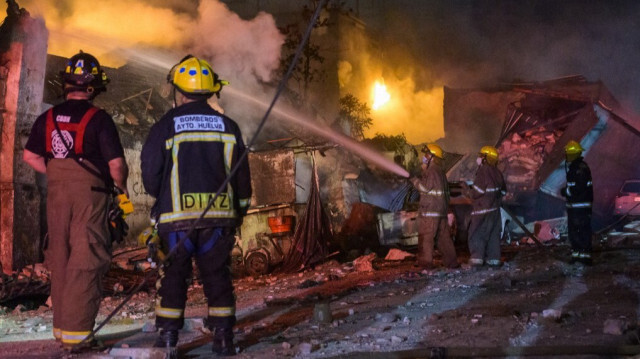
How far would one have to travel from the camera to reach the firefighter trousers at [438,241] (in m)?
9.38

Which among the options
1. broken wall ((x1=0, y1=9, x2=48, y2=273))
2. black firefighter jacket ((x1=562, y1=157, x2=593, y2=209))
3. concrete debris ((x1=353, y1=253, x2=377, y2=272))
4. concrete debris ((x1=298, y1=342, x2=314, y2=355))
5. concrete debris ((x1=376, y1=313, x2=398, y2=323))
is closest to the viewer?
concrete debris ((x1=298, y1=342, x2=314, y2=355))

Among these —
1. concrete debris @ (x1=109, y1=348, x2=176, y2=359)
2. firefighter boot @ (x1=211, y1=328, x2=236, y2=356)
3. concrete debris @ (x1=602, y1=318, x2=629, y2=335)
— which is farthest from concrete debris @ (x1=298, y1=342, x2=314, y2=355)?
concrete debris @ (x1=602, y1=318, x2=629, y2=335)

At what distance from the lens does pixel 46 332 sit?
5.57 m

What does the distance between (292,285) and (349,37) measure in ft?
79.3

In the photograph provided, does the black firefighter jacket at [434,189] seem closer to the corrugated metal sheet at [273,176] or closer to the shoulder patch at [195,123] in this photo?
the corrugated metal sheet at [273,176]

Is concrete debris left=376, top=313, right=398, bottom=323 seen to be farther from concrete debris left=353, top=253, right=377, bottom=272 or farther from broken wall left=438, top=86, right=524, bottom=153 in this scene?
broken wall left=438, top=86, right=524, bottom=153

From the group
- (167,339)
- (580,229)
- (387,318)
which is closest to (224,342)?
(167,339)

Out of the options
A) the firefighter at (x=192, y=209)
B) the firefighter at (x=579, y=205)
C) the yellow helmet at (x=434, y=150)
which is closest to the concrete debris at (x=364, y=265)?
the yellow helmet at (x=434, y=150)

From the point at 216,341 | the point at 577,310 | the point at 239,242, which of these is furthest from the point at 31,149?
the point at 239,242

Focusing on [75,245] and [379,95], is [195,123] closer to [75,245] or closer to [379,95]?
[75,245]

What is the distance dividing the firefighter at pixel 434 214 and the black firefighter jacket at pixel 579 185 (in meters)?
1.85

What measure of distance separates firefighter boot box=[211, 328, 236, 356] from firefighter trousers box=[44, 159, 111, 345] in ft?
2.98

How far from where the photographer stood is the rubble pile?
17016 mm

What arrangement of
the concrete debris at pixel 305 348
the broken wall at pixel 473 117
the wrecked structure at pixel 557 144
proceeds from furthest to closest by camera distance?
the broken wall at pixel 473 117 → the wrecked structure at pixel 557 144 → the concrete debris at pixel 305 348
